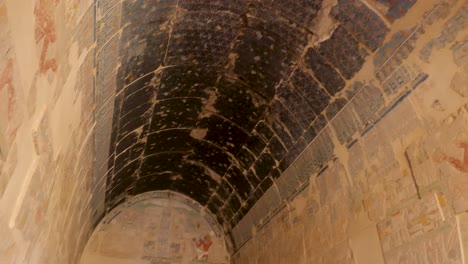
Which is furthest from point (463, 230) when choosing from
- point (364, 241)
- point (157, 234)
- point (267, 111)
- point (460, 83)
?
point (157, 234)

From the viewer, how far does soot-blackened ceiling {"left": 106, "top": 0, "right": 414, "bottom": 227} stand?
328 centimetres

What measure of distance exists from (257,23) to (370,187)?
61.5 inches

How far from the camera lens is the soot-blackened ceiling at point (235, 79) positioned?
328 cm

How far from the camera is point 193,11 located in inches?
133

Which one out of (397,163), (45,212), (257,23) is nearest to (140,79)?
(257,23)

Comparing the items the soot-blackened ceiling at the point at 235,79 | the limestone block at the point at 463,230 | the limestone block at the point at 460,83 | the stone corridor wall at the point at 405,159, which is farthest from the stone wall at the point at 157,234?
the limestone block at the point at 460,83

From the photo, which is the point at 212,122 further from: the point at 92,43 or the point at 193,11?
the point at 92,43

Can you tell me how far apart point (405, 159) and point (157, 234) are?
16.7ft

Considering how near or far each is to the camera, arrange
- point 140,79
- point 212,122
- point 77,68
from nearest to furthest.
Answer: point 77,68 < point 140,79 < point 212,122

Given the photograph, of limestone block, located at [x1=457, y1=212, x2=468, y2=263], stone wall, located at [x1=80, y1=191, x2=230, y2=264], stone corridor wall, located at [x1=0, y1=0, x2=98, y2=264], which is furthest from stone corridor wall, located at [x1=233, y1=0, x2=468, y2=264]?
stone wall, located at [x1=80, y1=191, x2=230, y2=264]

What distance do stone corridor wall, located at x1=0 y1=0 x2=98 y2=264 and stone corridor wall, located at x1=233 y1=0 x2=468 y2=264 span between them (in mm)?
1995

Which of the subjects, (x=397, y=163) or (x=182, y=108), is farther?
(x=182, y=108)

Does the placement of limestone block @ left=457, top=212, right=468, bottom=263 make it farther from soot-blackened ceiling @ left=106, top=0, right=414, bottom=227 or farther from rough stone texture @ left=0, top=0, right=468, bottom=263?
soot-blackened ceiling @ left=106, top=0, right=414, bottom=227

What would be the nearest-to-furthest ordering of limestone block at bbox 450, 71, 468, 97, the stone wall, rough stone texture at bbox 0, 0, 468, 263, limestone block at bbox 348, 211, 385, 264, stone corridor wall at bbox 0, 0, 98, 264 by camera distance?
stone corridor wall at bbox 0, 0, 98, 264
rough stone texture at bbox 0, 0, 468, 263
limestone block at bbox 450, 71, 468, 97
limestone block at bbox 348, 211, 385, 264
the stone wall
